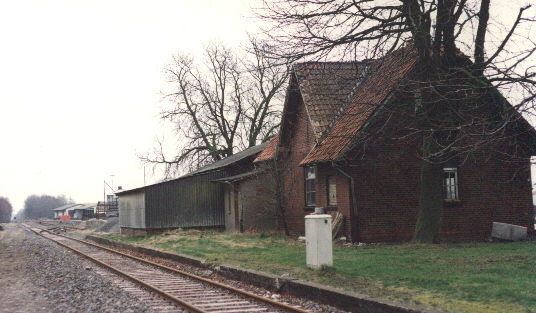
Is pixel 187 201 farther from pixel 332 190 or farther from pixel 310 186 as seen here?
pixel 332 190

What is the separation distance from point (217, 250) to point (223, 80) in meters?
32.9

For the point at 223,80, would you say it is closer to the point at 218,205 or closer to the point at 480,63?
the point at 218,205

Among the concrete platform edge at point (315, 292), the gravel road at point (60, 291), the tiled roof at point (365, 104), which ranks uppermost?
the tiled roof at point (365, 104)

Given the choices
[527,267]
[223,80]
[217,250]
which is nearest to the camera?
[527,267]

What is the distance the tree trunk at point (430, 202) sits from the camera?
15.6m

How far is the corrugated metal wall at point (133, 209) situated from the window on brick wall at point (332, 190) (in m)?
14.0

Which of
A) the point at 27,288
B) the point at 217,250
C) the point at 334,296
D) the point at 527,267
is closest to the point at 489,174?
the point at 527,267

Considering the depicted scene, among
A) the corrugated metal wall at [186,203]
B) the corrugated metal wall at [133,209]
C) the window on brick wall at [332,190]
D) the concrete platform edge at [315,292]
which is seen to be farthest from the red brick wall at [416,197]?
the corrugated metal wall at [133,209]

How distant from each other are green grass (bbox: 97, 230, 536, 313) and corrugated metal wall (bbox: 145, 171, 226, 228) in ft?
42.8

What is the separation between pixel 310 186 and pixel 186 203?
10.9 m

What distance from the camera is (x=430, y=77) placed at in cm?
1437

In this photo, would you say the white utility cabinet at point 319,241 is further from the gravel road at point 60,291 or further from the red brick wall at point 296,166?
the red brick wall at point 296,166

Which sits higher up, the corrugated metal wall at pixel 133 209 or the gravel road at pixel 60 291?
the corrugated metal wall at pixel 133 209

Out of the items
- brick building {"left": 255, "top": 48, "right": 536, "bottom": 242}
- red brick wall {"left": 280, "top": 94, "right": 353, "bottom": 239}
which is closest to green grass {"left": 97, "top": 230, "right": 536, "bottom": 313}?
brick building {"left": 255, "top": 48, "right": 536, "bottom": 242}
